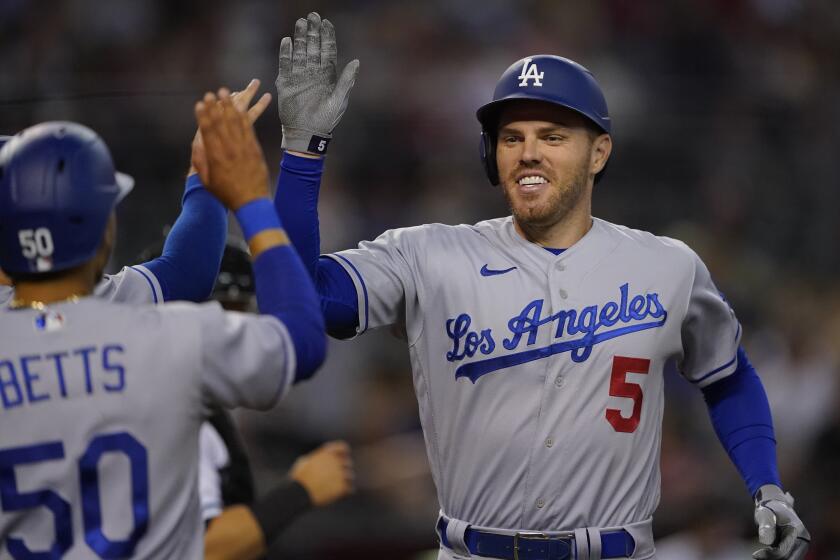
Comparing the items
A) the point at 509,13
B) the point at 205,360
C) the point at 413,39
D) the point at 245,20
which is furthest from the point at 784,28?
the point at 205,360

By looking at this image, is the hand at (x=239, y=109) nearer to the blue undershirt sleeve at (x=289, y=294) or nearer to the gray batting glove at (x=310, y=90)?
the gray batting glove at (x=310, y=90)

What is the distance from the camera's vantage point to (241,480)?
4.37 meters

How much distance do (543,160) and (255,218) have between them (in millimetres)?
1209

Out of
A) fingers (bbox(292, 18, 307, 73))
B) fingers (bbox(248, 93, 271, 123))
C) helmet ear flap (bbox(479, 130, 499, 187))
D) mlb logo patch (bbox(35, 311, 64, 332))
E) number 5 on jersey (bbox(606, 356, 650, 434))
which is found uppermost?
fingers (bbox(292, 18, 307, 73))

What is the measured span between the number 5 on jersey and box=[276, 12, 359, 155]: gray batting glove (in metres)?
1.05

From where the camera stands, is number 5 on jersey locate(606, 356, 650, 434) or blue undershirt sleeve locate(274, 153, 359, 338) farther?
number 5 on jersey locate(606, 356, 650, 434)

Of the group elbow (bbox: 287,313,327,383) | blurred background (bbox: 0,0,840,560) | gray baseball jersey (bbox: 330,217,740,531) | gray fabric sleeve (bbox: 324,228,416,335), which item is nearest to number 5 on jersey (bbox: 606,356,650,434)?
gray baseball jersey (bbox: 330,217,740,531)

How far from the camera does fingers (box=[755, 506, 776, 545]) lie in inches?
134

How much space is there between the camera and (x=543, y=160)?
3.50 meters

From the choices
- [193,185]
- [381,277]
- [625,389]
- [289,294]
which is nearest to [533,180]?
[381,277]

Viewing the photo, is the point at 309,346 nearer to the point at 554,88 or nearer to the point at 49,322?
the point at 49,322

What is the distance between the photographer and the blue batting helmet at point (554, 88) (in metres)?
3.47

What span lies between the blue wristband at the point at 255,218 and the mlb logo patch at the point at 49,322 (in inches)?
17.2

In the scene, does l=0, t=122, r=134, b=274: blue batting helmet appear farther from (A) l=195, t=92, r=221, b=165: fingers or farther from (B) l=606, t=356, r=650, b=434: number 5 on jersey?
(B) l=606, t=356, r=650, b=434: number 5 on jersey
